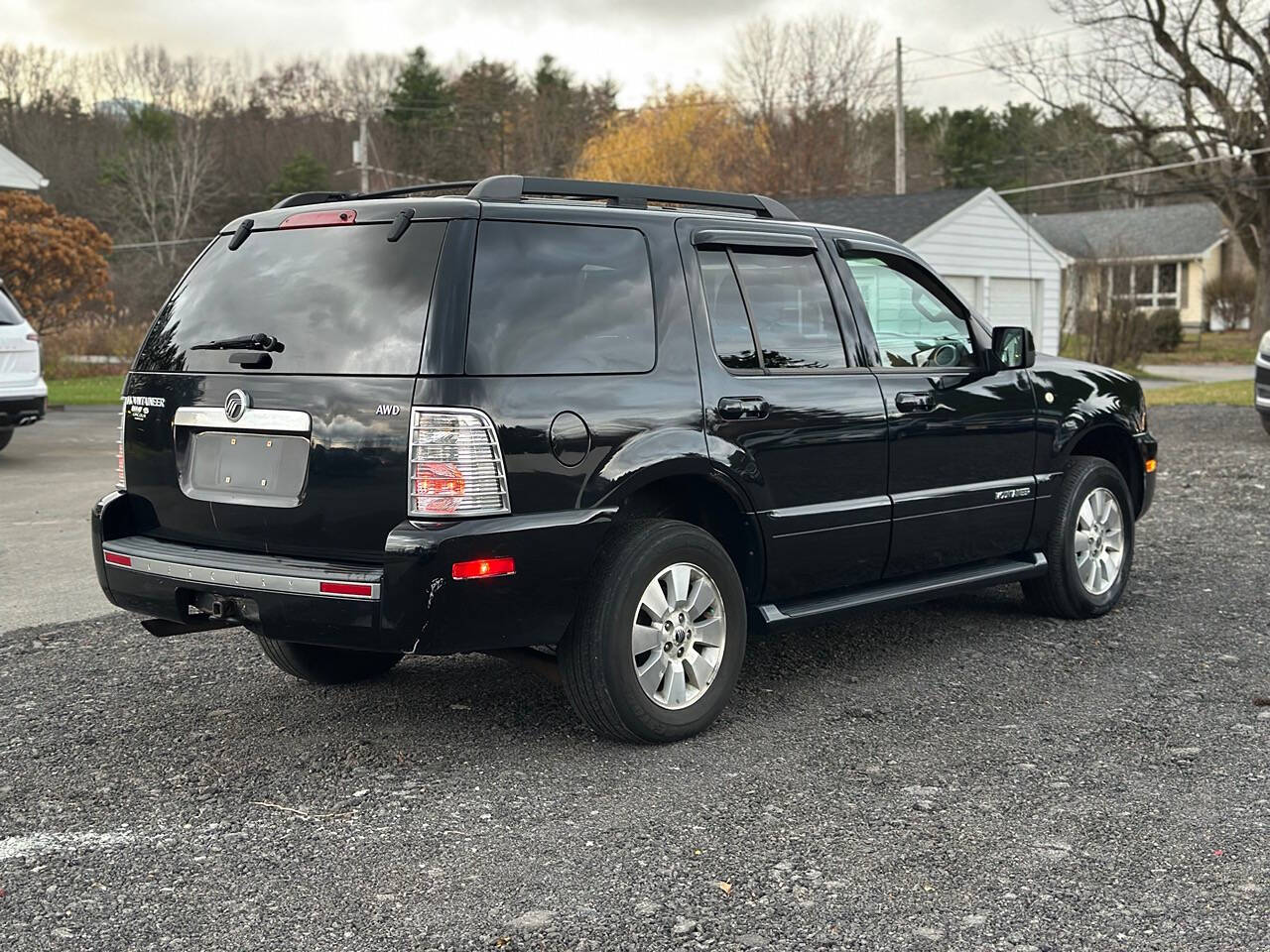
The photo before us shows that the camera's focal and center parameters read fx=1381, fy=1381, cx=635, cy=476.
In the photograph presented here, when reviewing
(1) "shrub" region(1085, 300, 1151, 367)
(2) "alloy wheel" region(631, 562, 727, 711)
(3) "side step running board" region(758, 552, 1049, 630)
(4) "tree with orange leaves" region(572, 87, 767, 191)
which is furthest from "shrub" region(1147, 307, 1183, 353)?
(2) "alloy wheel" region(631, 562, 727, 711)

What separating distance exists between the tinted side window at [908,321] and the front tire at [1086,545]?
955 millimetres

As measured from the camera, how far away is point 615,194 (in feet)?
17.2

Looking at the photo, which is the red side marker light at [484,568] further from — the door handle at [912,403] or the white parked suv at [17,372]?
the white parked suv at [17,372]

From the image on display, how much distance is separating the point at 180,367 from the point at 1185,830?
361 cm

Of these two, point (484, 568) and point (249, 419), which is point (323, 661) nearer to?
point (249, 419)

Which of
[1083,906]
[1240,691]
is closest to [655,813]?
[1083,906]

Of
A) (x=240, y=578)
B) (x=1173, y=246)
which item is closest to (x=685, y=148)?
(x=1173, y=246)

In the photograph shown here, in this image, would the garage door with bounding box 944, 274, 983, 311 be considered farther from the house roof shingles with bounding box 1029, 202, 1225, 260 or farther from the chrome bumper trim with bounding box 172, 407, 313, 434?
the house roof shingles with bounding box 1029, 202, 1225, 260

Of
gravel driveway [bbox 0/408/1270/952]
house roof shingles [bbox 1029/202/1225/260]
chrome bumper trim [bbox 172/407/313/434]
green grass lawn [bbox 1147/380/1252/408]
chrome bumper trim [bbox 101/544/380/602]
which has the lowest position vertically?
gravel driveway [bbox 0/408/1270/952]

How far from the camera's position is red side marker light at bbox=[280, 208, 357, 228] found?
4680 millimetres

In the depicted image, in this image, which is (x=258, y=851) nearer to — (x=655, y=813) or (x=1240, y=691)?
(x=655, y=813)

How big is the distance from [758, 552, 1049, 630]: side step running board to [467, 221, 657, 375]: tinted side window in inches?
46.4

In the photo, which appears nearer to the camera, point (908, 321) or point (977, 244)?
point (908, 321)

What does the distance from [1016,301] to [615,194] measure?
89.7 ft
